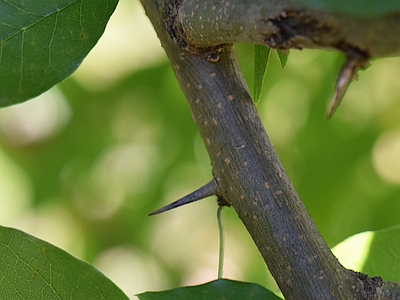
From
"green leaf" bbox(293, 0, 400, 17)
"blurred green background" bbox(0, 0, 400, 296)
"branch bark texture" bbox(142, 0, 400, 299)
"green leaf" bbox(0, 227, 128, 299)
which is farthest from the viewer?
"blurred green background" bbox(0, 0, 400, 296)

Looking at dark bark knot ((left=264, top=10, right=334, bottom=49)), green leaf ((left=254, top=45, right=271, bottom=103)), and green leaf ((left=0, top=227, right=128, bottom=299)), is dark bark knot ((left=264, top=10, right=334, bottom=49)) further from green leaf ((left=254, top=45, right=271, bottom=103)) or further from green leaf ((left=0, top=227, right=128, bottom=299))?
green leaf ((left=0, top=227, right=128, bottom=299))

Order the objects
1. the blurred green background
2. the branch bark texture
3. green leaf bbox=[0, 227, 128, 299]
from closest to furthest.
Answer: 1. the branch bark texture
2. green leaf bbox=[0, 227, 128, 299]
3. the blurred green background

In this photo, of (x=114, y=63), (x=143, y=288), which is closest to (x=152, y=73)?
(x=114, y=63)

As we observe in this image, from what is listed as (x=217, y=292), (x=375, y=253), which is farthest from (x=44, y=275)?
(x=375, y=253)

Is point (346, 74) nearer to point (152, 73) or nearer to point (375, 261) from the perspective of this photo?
point (375, 261)

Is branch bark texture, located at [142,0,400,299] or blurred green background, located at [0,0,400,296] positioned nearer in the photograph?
branch bark texture, located at [142,0,400,299]

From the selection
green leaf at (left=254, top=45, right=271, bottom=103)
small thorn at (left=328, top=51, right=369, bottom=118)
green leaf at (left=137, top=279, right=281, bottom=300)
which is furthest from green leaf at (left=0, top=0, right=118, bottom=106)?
small thorn at (left=328, top=51, right=369, bottom=118)
